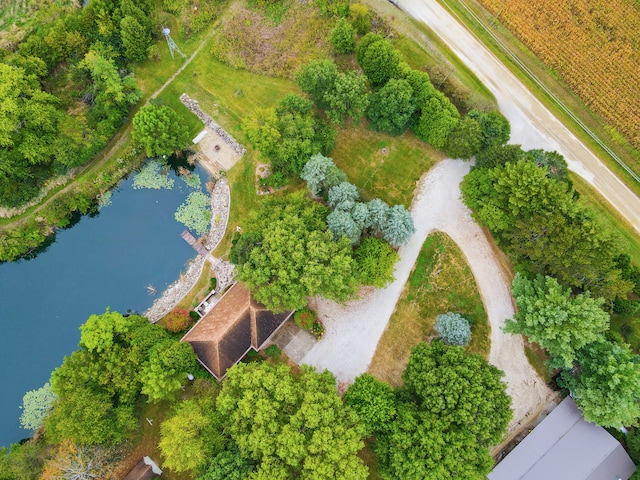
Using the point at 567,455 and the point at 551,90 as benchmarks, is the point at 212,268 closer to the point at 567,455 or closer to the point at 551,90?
the point at 567,455

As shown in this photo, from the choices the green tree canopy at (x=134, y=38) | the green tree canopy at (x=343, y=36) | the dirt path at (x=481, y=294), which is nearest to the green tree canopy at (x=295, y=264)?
the dirt path at (x=481, y=294)

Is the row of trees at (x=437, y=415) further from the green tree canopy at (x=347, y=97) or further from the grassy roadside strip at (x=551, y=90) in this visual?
the grassy roadside strip at (x=551, y=90)

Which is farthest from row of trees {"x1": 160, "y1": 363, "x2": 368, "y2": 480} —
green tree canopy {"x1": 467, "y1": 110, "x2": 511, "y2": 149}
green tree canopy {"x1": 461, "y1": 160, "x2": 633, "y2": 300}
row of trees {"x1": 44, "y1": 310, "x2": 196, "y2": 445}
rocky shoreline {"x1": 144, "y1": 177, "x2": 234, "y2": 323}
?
green tree canopy {"x1": 467, "y1": 110, "x2": 511, "y2": 149}

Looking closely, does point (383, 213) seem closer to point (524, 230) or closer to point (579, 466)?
point (524, 230)

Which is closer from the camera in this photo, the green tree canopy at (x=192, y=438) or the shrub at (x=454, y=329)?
the green tree canopy at (x=192, y=438)

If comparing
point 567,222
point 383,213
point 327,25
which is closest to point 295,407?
point 383,213

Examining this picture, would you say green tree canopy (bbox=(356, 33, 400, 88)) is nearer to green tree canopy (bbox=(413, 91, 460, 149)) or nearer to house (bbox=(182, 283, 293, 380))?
green tree canopy (bbox=(413, 91, 460, 149))

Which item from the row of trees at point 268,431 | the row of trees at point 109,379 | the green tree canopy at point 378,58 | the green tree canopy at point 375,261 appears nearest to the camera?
the row of trees at point 268,431
